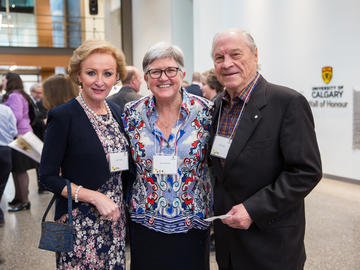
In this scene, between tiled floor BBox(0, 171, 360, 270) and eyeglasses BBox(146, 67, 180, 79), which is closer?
eyeglasses BBox(146, 67, 180, 79)

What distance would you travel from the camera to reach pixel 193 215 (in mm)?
1669

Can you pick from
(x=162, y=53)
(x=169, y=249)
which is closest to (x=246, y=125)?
(x=162, y=53)

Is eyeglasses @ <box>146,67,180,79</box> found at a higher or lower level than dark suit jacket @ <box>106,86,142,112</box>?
higher

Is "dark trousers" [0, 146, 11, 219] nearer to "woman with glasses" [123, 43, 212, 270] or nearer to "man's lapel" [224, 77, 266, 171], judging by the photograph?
"woman with glasses" [123, 43, 212, 270]

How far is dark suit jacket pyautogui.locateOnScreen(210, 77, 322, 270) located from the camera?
1.37m

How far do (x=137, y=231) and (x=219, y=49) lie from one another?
0.99 metres

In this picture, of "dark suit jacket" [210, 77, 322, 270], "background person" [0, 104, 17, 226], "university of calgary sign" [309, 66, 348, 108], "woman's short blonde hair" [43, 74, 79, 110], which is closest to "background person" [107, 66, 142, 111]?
"woman's short blonde hair" [43, 74, 79, 110]

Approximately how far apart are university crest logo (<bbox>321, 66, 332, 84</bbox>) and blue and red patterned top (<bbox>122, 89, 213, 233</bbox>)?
4.63m

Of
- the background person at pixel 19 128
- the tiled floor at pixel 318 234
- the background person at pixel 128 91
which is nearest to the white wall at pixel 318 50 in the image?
the tiled floor at pixel 318 234

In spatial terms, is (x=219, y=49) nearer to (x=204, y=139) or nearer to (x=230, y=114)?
(x=230, y=114)

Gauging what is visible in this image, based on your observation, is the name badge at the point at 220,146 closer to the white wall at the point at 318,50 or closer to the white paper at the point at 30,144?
the white paper at the point at 30,144

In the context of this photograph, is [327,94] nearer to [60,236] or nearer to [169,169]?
[169,169]

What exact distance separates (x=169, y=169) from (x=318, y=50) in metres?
5.17

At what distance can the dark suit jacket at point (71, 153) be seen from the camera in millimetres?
1565
